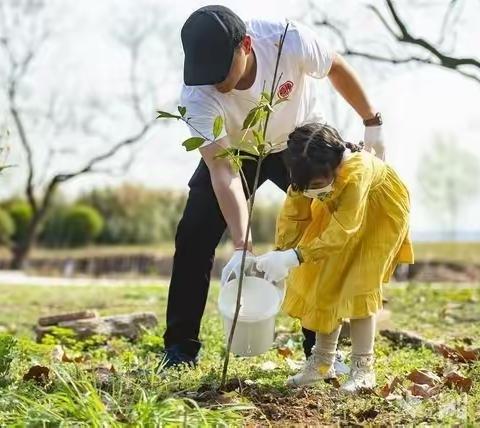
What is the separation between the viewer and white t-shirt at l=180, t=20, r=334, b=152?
3.75 metres

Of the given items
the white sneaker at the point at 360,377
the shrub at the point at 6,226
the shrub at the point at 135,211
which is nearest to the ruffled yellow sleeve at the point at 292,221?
the white sneaker at the point at 360,377

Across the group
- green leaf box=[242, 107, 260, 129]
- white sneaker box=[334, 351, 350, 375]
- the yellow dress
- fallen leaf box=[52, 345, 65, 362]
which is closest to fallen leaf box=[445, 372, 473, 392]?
the yellow dress

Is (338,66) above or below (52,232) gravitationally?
above

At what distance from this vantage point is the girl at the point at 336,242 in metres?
3.22

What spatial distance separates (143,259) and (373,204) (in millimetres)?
17092

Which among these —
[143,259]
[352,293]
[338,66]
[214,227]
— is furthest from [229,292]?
[143,259]

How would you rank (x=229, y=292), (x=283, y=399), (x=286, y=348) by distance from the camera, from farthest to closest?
1. (x=286, y=348)
2. (x=229, y=292)
3. (x=283, y=399)

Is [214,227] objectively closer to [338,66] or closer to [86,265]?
[338,66]

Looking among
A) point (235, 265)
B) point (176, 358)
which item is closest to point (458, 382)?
point (235, 265)

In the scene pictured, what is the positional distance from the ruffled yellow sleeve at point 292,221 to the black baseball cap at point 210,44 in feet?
1.72

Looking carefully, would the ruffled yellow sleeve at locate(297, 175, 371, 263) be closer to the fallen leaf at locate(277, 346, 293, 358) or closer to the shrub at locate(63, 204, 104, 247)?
the fallen leaf at locate(277, 346, 293, 358)

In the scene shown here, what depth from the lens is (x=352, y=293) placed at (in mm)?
3381

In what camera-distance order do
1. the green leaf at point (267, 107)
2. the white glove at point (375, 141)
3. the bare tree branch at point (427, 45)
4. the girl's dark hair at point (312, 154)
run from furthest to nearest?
the bare tree branch at point (427, 45) → the white glove at point (375, 141) → the girl's dark hair at point (312, 154) → the green leaf at point (267, 107)

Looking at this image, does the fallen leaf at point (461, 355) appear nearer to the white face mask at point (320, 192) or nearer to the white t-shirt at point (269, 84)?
the white face mask at point (320, 192)
